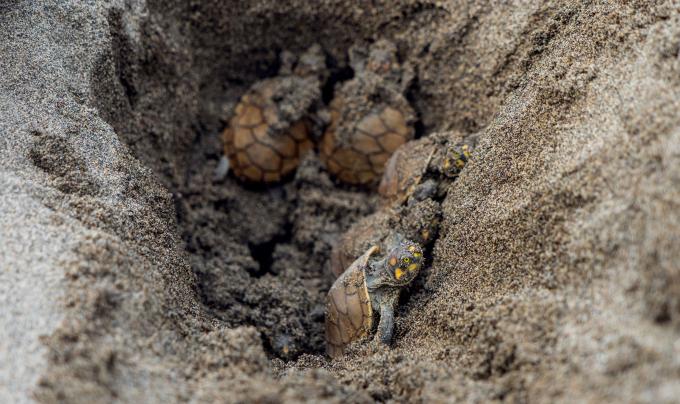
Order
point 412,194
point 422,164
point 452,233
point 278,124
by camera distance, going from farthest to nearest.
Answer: point 278,124 → point 422,164 → point 412,194 → point 452,233

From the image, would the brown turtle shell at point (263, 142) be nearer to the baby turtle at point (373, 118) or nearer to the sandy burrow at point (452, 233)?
the baby turtle at point (373, 118)

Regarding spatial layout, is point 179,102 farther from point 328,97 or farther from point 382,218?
point 382,218

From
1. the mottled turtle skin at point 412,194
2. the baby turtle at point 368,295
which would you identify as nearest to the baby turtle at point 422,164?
the mottled turtle skin at point 412,194

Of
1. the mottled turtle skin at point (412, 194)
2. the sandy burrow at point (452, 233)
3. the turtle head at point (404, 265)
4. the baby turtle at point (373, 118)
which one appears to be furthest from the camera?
the baby turtle at point (373, 118)

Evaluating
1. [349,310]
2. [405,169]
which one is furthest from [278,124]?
[349,310]

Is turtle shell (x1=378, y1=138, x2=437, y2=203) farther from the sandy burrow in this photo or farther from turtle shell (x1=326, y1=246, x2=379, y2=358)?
turtle shell (x1=326, y1=246, x2=379, y2=358)

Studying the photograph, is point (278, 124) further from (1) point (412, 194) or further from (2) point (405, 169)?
(1) point (412, 194)

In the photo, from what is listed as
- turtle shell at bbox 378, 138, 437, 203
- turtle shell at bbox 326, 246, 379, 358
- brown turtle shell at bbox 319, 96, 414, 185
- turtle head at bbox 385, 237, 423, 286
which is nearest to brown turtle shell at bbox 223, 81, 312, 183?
brown turtle shell at bbox 319, 96, 414, 185
